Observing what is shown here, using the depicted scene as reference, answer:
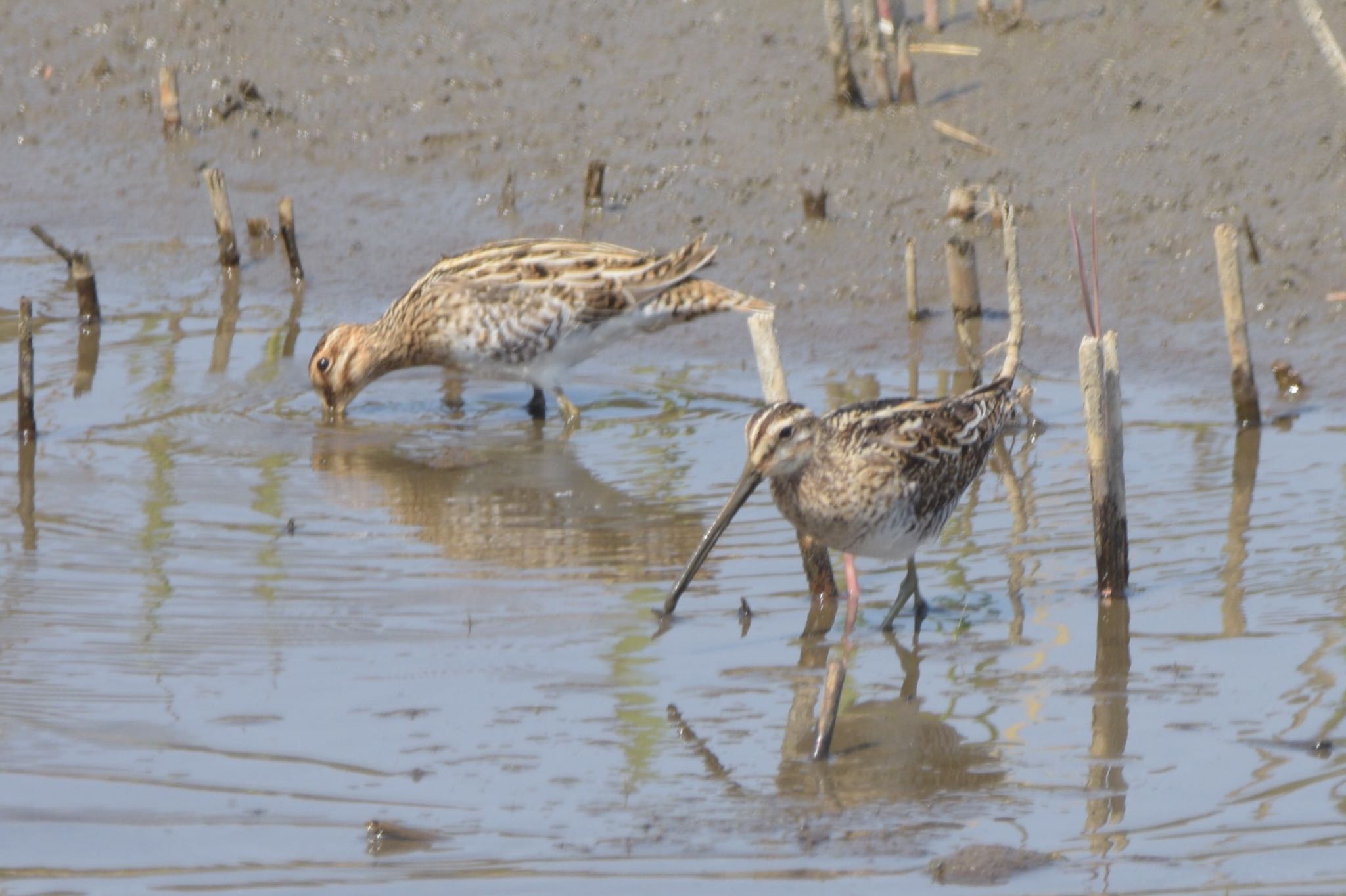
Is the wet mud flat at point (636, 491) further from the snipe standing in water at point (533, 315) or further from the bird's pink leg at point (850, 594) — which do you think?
the snipe standing in water at point (533, 315)

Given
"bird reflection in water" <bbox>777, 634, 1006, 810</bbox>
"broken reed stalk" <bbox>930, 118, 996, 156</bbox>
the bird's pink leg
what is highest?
"broken reed stalk" <bbox>930, 118, 996, 156</bbox>

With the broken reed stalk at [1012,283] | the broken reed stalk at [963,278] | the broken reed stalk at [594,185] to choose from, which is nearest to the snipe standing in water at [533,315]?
the broken reed stalk at [963,278]

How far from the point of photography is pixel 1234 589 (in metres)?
6.32

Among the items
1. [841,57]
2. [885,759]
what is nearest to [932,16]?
[841,57]

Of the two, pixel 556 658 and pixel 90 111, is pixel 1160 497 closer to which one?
pixel 556 658

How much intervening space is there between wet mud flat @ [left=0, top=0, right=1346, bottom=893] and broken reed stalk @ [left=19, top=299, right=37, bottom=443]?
12cm

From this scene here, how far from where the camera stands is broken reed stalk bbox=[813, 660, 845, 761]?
5.07 metres

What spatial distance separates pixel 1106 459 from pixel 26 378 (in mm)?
4268

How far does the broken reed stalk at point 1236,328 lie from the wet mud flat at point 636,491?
144 mm

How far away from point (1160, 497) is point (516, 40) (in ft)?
21.7

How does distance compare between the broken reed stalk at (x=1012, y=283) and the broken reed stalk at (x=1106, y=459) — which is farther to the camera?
the broken reed stalk at (x=1012, y=283)

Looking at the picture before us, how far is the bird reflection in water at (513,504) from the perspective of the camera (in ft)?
23.3

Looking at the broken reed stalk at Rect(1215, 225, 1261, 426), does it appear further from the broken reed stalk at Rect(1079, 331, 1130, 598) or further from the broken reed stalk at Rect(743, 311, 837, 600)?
the broken reed stalk at Rect(743, 311, 837, 600)

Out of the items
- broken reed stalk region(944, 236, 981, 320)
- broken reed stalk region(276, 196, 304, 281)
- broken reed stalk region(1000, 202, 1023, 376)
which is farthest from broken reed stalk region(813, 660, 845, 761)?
broken reed stalk region(276, 196, 304, 281)
